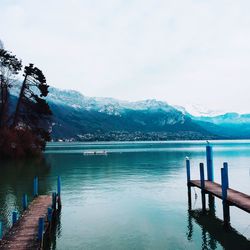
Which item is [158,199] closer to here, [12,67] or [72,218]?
[72,218]

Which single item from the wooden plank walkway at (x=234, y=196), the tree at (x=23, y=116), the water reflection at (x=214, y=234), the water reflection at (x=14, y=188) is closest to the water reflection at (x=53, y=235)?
the water reflection at (x=14, y=188)

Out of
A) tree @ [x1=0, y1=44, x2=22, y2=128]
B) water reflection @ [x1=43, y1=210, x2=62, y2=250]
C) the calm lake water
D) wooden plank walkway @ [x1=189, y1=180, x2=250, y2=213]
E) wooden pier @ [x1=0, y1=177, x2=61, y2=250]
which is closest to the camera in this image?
wooden pier @ [x1=0, y1=177, x2=61, y2=250]

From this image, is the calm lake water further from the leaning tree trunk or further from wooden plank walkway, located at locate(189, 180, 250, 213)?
the leaning tree trunk

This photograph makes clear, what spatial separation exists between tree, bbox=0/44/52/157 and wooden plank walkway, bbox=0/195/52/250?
60.5 meters

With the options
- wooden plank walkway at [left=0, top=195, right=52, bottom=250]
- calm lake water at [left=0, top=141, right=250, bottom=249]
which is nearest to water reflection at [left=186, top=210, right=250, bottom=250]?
calm lake water at [left=0, top=141, right=250, bottom=249]

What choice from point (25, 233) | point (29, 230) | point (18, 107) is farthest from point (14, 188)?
point (18, 107)

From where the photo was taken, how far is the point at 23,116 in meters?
90.8

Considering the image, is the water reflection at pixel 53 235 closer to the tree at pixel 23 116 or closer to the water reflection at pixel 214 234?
the water reflection at pixel 214 234

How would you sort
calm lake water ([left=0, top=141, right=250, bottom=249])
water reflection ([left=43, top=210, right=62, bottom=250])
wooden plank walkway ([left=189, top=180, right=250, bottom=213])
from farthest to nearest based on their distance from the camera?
wooden plank walkway ([left=189, top=180, right=250, bottom=213]), calm lake water ([left=0, top=141, right=250, bottom=249]), water reflection ([left=43, top=210, right=62, bottom=250])

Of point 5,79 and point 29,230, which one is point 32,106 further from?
point 29,230

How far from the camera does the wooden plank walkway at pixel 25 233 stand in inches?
741

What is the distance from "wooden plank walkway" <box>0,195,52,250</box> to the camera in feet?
61.8

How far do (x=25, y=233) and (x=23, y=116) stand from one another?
240 feet

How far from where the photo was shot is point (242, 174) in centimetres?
6044
